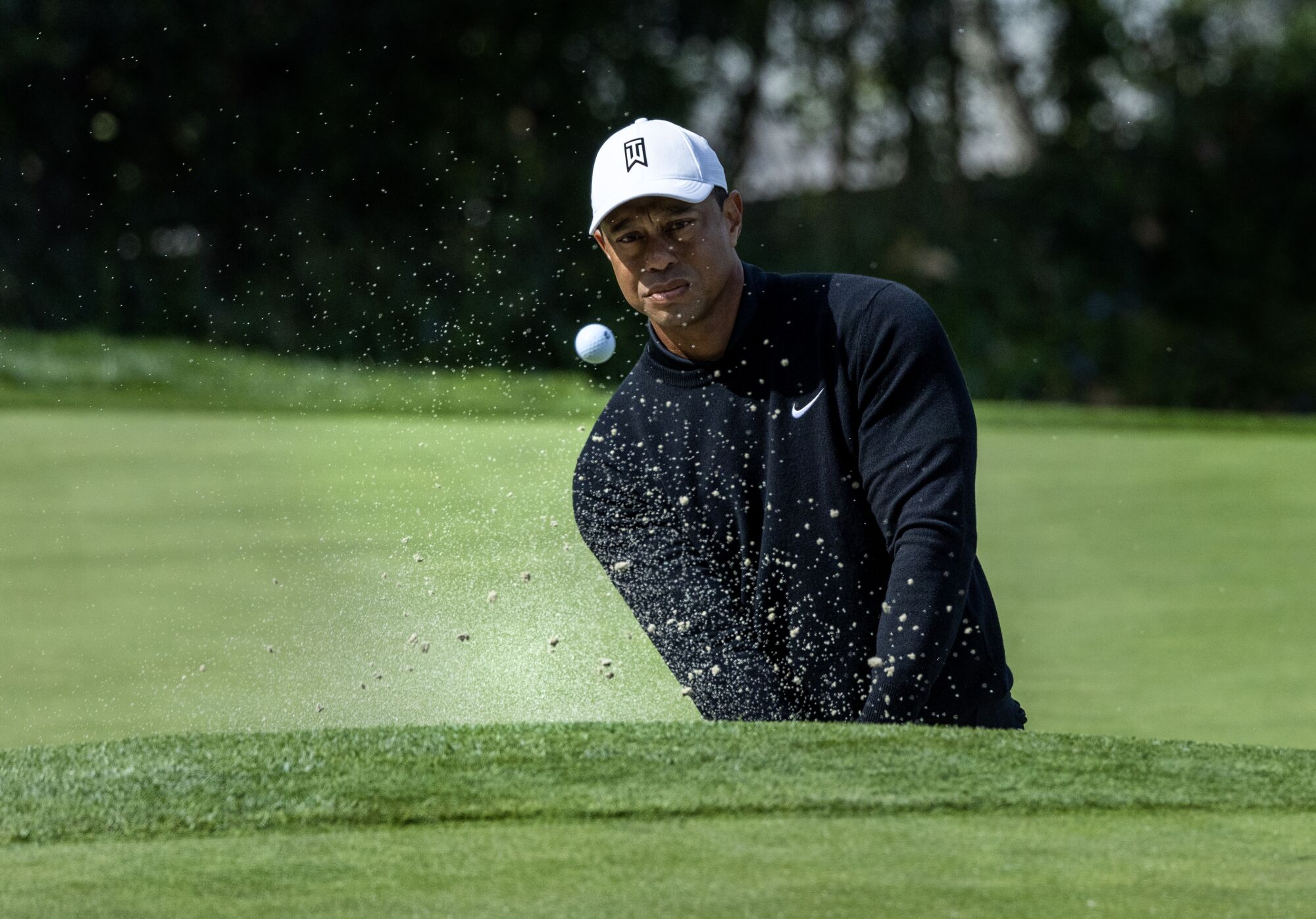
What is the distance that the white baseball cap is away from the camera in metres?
3.54

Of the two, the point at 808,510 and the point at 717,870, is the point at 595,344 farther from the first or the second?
the point at 717,870

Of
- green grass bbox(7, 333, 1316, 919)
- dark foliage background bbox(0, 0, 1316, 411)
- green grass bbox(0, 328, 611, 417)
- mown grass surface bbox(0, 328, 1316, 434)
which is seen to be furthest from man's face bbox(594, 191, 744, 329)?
dark foliage background bbox(0, 0, 1316, 411)

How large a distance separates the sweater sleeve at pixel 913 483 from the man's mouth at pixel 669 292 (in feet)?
1.18

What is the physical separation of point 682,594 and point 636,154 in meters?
0.91

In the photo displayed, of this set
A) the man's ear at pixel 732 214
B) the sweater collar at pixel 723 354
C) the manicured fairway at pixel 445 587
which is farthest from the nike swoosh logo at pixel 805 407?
the manicured fairway at pixel 445 587

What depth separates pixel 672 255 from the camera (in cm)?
360

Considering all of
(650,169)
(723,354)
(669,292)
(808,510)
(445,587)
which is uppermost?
(650,169)

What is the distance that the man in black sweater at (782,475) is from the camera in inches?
131

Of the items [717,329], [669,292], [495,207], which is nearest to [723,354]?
[717,329]

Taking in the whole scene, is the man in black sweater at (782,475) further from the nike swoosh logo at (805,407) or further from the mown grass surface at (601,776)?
the mown grass surface at (601,776)

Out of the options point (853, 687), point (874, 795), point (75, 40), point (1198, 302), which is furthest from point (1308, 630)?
point (75, 40)

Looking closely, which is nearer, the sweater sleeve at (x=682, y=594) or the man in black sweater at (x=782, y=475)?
the man in black sweater at (x=782, y=475)

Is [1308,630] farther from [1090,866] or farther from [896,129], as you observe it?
[896,129]

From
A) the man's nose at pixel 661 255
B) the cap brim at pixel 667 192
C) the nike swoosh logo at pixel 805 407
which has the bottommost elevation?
the nike swoosh logo at pixel 805 407
